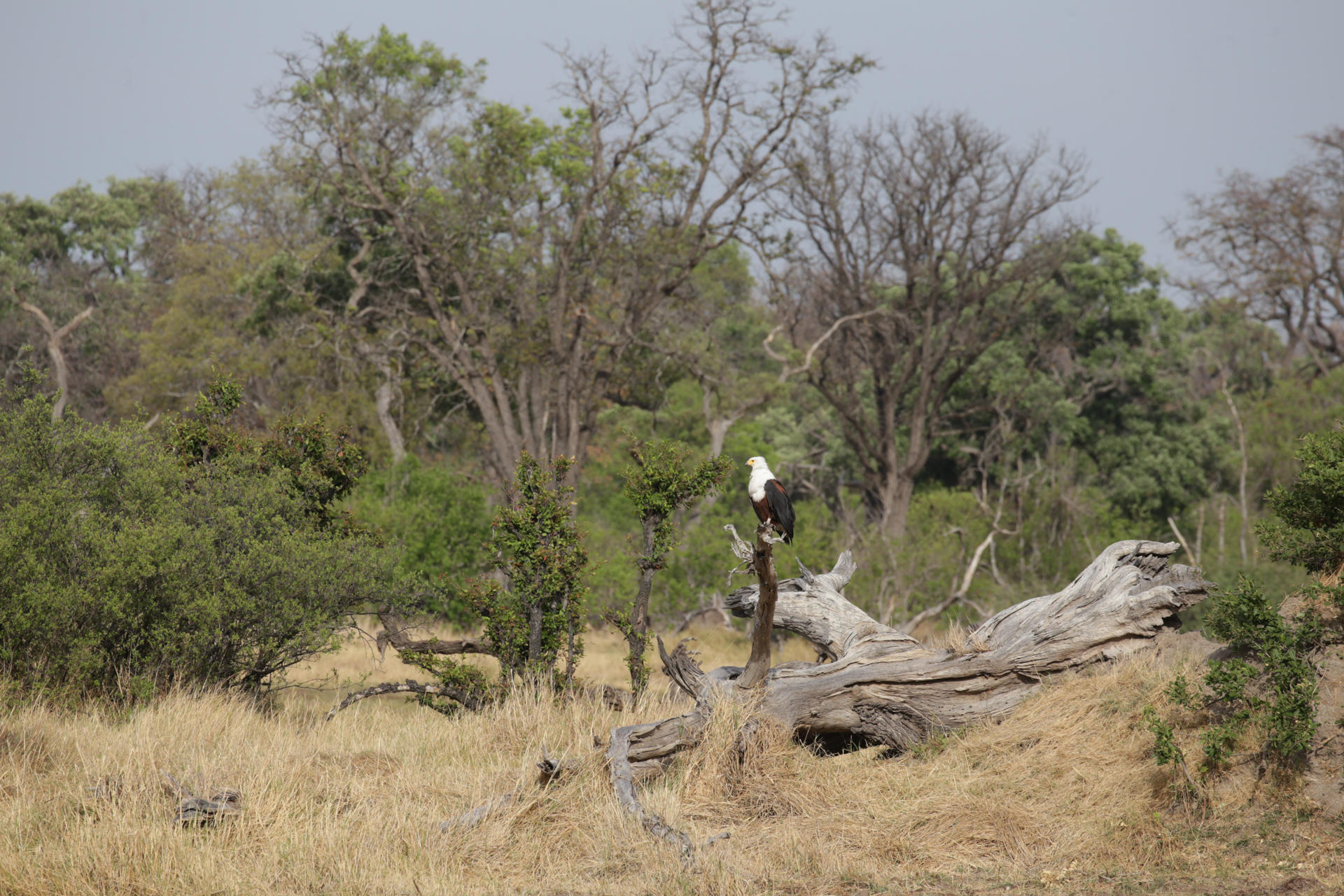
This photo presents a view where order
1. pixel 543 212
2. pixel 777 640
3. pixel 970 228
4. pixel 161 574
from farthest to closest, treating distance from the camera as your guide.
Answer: pixel 970 228, pixel 543 212, pixel 777 640, pixel 161 574

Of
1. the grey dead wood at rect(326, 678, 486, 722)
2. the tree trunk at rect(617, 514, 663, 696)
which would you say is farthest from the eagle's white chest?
the grey dead wood at rect(326, 678, 486, 722)

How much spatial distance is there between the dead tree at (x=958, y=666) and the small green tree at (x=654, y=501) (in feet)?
1.82

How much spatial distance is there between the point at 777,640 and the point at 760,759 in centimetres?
1183

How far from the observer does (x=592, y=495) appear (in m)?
27.5

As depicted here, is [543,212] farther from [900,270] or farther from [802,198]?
[900,270]

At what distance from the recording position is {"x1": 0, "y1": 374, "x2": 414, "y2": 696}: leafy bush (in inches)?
320

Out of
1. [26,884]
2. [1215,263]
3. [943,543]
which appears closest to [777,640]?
[943,543]

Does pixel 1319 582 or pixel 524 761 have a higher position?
pixel 1319 582

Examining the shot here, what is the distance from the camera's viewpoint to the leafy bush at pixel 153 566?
8141 mm

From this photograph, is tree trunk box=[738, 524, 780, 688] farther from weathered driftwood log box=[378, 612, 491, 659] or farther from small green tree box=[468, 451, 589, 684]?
Result: weathered driftwood log box=[378, 612, 491, 659]

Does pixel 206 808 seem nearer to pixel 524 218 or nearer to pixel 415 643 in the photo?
pixel 415 643

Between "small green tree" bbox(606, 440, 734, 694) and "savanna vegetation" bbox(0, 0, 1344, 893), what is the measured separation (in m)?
0.05

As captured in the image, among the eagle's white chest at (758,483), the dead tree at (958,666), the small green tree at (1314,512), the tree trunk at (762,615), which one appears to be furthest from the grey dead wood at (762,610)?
the small green tree at (1314,512)

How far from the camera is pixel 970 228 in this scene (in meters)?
22.7
